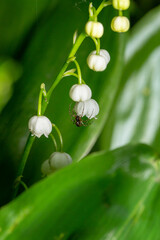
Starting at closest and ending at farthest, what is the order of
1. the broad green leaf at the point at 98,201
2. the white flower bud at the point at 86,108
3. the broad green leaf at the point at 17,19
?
the broad green leaf at the point at 98,201
the white flower bud at the point at 86,108
the broad green leaf at the point at 17,19

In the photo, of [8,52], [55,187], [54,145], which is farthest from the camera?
[8,52]

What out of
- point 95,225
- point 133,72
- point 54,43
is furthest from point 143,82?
point 95,225

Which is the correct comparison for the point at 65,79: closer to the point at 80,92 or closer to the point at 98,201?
the point at 80,92

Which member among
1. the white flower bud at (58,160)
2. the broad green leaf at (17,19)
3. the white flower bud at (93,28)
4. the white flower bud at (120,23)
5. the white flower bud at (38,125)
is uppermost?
the broad green leaf at (17,19)

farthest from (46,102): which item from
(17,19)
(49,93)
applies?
(17,19)

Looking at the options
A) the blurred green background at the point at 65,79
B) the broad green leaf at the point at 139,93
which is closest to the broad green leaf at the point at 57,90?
the blurred green background at the point at 65,79

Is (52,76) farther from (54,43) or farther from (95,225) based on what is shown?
(95,225)

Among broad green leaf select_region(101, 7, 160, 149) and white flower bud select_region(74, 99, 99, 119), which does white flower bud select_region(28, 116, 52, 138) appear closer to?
white flower bud select_region(74, 99, 99, 119)

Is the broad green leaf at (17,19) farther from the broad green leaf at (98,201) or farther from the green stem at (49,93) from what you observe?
the broad green leaf at (98,201)
